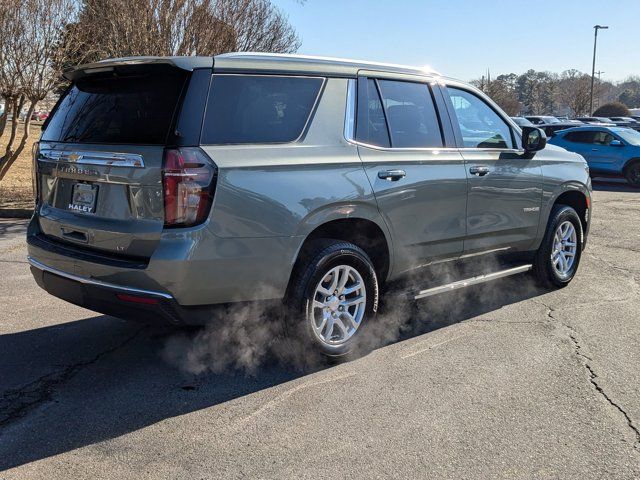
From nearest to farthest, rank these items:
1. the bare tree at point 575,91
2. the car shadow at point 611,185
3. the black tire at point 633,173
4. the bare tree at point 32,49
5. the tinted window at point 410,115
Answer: the tinted window at point 410,115 < the bare tree at point 32,49 < the car shadow at point 611,185 < the black tire at point 633,173 < the bare tree at point 575,91

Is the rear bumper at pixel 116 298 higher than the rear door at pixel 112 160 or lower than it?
lower

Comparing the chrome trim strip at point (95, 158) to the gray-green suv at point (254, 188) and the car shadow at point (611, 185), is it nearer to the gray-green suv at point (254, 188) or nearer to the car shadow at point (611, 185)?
the gray-green suv at point (254, 188)

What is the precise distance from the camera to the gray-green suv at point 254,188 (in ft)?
11.5

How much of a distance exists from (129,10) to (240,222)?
9.59m

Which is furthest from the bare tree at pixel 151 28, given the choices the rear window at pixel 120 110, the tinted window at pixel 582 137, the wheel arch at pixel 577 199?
the tinted window at pixel 582 137

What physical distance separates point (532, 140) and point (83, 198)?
3.84 metres

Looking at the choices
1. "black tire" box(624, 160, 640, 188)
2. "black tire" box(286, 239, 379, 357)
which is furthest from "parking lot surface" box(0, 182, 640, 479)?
"black tire" box(624, 160, 640, 188)

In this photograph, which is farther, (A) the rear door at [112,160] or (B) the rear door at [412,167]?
(B) the rear door at [412,167]

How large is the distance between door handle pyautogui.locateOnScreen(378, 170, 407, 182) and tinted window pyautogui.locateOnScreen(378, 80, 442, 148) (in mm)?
223

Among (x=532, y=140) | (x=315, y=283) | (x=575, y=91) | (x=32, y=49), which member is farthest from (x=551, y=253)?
(x=575, y=91)

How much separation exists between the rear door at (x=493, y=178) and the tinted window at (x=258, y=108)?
156 centimetres

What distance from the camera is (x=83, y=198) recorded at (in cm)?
384

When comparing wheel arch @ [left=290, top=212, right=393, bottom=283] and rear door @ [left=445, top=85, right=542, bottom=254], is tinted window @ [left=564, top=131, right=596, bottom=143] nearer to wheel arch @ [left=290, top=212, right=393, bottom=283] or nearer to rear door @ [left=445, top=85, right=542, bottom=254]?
rear door @ [left=445, top=85, right=542, bottom=254]

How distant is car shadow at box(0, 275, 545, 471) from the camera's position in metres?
3.32
